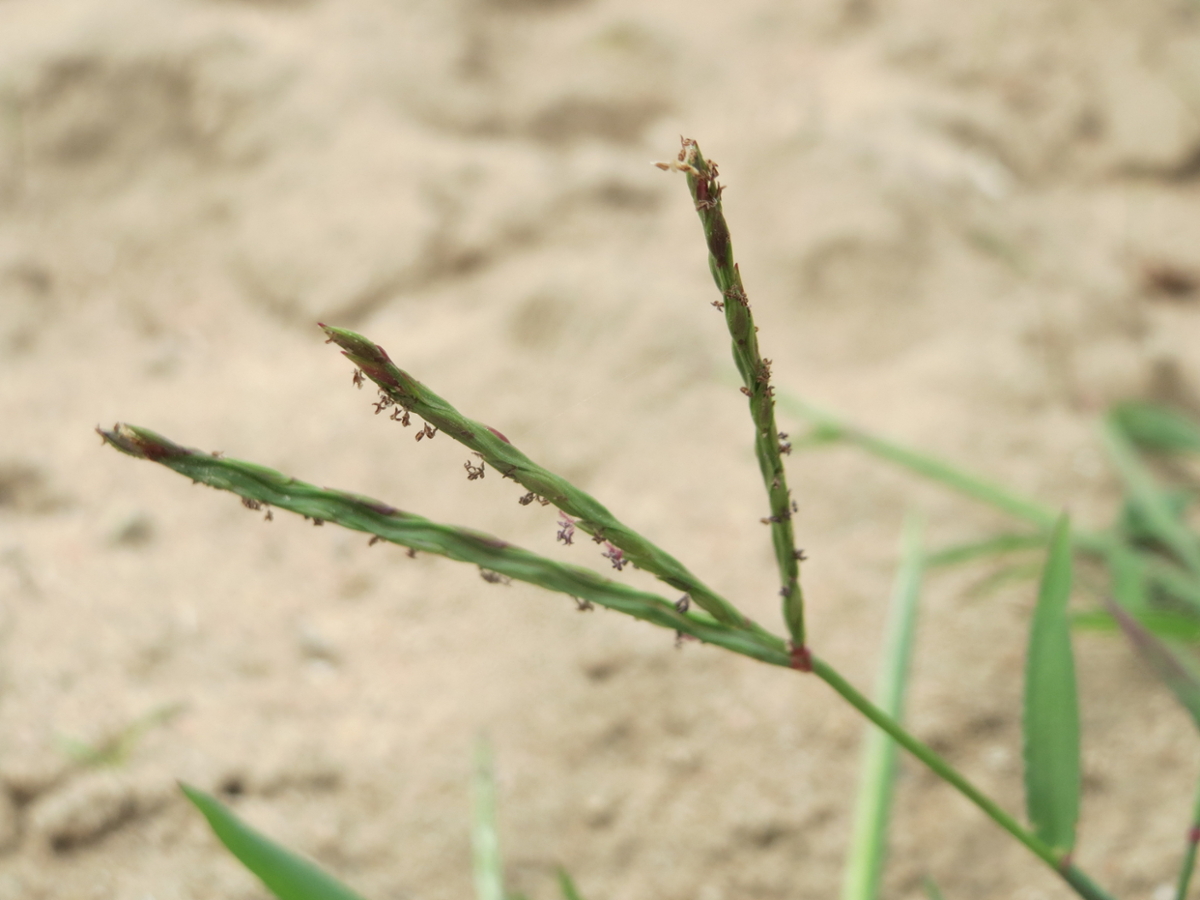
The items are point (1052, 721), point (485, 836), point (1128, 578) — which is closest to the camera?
point (1052, 721)

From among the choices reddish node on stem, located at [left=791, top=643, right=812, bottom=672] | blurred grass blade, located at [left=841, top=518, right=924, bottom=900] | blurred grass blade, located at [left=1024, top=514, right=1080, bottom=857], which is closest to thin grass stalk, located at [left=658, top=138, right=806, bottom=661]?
reddish node on stem, located at [left=791, top=643, right=812, bottom=672]

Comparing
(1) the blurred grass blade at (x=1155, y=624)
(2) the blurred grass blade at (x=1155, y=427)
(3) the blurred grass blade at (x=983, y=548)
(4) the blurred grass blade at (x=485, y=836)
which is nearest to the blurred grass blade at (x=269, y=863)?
(4) the blurred grass blade at (x=485, y=836)

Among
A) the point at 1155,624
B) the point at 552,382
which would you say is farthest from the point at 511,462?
the point at 552,382

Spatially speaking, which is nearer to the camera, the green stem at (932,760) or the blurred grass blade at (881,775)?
the green stem at (932,760)

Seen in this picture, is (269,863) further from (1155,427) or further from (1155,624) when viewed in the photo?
(1155,427)

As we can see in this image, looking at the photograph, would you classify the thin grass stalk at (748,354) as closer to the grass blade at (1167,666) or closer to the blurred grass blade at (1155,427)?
the grass blade at (1167,666)

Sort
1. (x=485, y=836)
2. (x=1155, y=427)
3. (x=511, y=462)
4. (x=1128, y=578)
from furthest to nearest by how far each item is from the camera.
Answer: (x=1155, y=427)
(x=1128, y=578)
(x=485, y=836)
(x=511, y=462)
